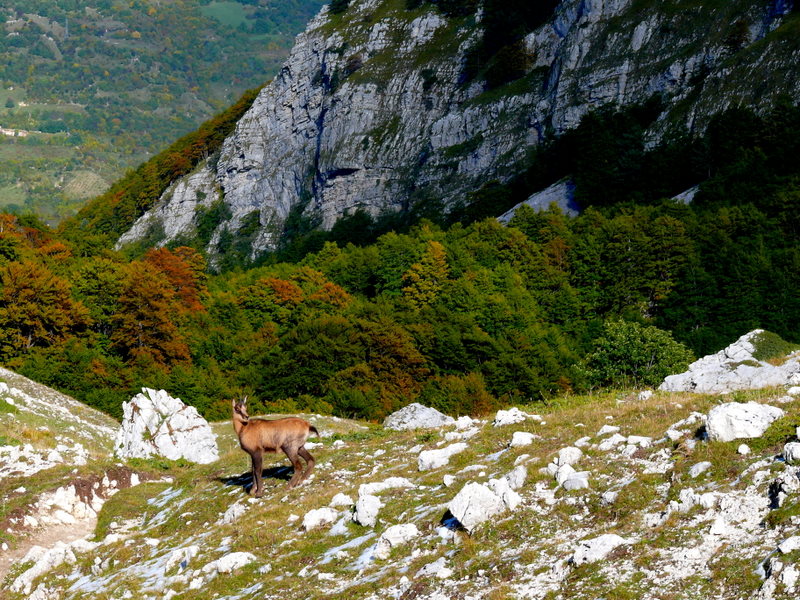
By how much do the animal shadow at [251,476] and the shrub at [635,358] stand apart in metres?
22.9

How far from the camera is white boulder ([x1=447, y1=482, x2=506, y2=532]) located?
1338 centimetres

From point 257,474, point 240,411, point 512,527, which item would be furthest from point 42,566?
point 512,527

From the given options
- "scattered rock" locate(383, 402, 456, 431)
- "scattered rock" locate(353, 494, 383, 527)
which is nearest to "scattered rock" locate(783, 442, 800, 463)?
"scattered rock" locate(353, 494, 383, 527)

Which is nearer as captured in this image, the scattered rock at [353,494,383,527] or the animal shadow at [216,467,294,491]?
the scattered rock at [353,494,383,527]

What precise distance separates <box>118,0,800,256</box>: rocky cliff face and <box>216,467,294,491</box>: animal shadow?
109529 millimetres

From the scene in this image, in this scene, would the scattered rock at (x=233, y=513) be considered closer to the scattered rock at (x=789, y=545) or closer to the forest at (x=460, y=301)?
the scattered rock at (x=789, y=545)

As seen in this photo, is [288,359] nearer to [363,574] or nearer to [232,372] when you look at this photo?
[232,372]

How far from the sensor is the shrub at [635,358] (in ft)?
135

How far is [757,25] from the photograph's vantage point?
12500 centimetres

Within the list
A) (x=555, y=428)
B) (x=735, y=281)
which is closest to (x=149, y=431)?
(x=555, y=428)

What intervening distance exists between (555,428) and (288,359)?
188 feet

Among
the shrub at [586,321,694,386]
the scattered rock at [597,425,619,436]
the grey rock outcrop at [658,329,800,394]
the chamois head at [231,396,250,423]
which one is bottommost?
Answer: the shrub at [586,321,694,386]

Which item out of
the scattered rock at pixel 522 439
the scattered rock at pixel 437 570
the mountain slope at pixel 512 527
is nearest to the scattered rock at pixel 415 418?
the mountain slope at pixel 512 527

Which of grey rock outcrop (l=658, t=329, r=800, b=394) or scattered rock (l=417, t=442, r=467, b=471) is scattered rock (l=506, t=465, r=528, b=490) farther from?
grey rock outcrop (l=658, t=329, r=800, b=394)
